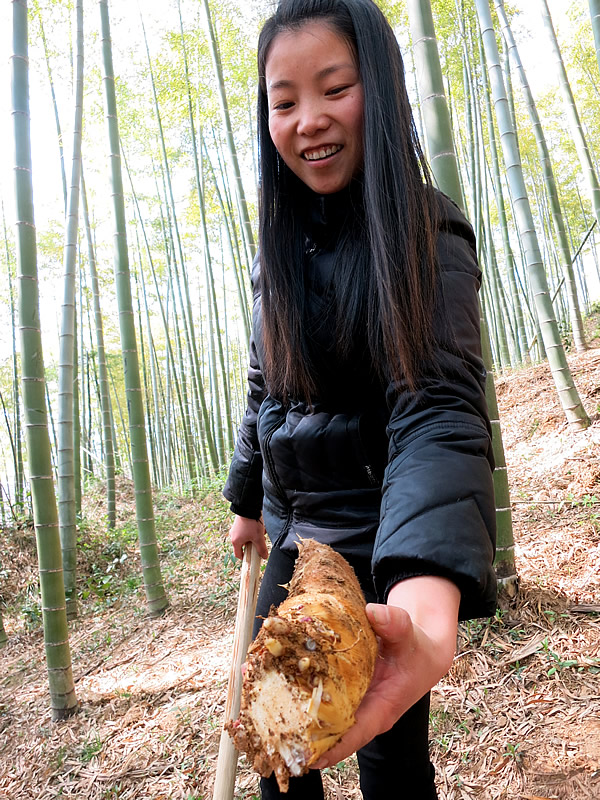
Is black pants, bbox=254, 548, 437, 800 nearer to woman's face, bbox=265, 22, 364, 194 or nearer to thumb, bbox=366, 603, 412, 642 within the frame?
thumb, bbox=366, 603, 412, 642

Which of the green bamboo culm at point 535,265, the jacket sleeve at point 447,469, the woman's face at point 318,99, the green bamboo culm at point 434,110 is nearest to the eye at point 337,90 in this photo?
the woman's face at point 318,99

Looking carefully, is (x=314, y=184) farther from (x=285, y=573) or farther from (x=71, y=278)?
(x=71, y=278)

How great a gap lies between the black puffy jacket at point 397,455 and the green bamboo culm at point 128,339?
9.00ft

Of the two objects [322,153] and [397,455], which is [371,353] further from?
[322,153]

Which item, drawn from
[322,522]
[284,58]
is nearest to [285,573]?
[322,522]

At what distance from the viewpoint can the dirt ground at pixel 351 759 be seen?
1883mm

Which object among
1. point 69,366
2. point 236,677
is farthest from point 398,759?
point 69,366

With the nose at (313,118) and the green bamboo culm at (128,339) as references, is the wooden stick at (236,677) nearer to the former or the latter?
the nose at (313,118)

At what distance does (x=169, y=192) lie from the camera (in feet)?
32.7

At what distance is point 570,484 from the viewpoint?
12.1 ft

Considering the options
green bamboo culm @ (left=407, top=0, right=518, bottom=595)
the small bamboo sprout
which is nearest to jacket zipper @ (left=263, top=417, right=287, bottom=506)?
the small bamboo sprout

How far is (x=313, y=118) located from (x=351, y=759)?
7.39 ft

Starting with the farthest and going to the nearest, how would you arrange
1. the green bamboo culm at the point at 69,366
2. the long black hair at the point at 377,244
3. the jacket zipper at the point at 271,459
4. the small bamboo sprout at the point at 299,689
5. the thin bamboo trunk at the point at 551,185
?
the thin bamboo trunk at the point at 551,185 < the green bamboo culm at the point at 69,366 < the jacket zipper at the point at 271,459 < the long black hair at the point at 377,244 < the small bamboo sprout at the point at 299,689

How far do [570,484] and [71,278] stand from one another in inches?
164
